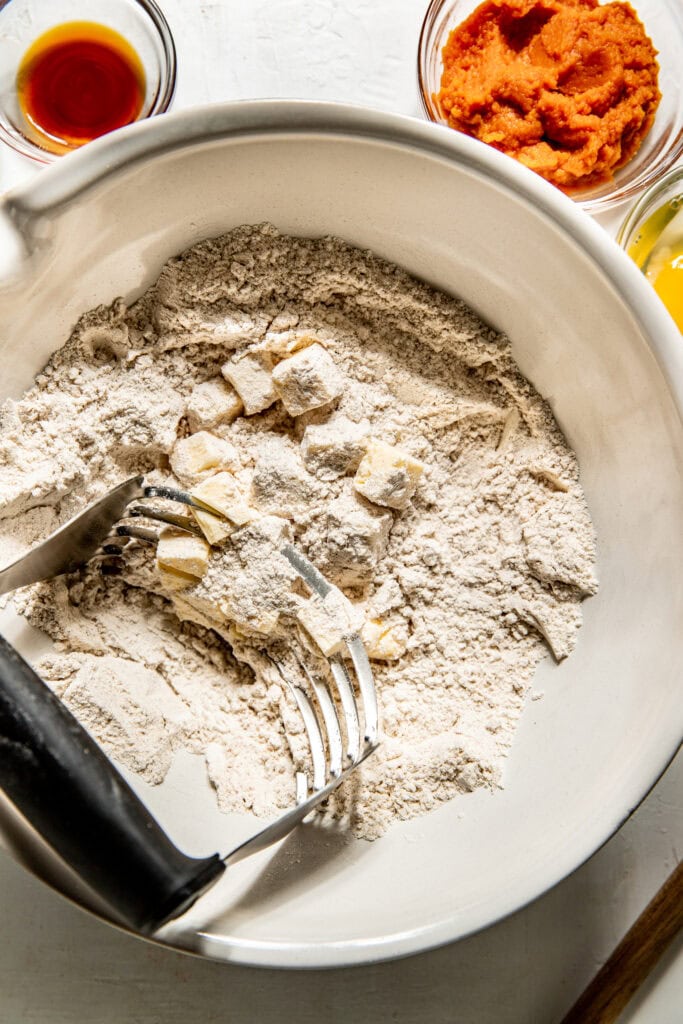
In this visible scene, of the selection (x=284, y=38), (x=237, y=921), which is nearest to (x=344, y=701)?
(x=237, y=921)

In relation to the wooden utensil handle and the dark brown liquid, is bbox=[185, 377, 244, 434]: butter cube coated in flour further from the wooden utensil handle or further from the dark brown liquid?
the wooden utensil handle

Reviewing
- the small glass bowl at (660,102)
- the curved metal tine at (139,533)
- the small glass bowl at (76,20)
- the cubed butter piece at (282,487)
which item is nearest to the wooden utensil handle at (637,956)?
the cubed butter piece at (282,487)

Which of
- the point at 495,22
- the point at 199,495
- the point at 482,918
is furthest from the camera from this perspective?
the point at 495,22

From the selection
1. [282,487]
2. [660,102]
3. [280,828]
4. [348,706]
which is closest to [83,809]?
[280,828]

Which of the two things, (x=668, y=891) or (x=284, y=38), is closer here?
(x=668, y=891)

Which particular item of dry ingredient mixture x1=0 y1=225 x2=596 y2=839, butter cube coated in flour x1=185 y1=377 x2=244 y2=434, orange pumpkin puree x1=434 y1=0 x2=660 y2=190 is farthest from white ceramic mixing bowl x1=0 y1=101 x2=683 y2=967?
orange pumpkin puree x1=434 y1=0 x2=660 y2=190

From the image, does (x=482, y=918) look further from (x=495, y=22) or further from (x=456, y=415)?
(x=495, y=22)

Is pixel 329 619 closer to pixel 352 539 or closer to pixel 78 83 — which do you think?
pixel 352 539
